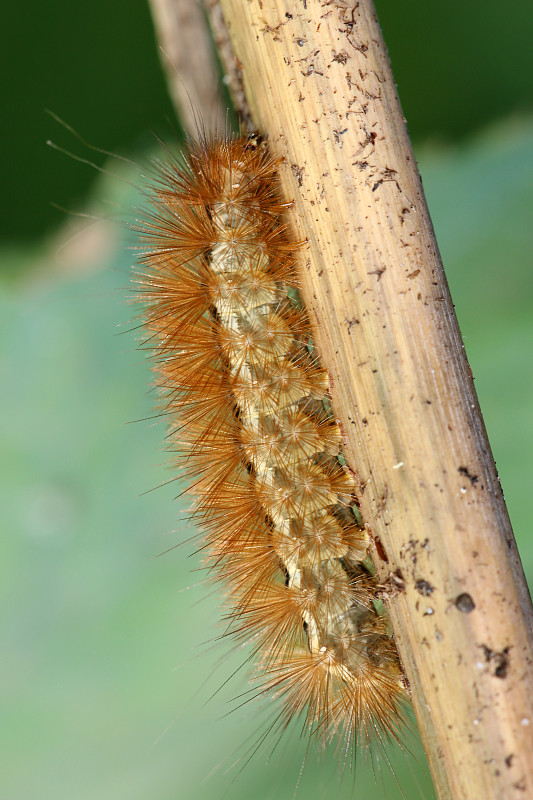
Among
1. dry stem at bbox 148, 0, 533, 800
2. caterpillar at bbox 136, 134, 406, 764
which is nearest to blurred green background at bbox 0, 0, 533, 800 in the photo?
caterpillar at bbox 136, 134, 406, 764

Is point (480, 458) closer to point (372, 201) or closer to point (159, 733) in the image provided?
point (372, 201)

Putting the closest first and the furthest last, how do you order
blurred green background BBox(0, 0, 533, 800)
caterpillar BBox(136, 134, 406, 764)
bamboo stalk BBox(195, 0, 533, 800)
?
bamboo stalk BBox(195, 0, 533, 800) < caterpillar BBox(136, 134, 406, 764) < blurred green background BBox(0, 0, 533, 800)

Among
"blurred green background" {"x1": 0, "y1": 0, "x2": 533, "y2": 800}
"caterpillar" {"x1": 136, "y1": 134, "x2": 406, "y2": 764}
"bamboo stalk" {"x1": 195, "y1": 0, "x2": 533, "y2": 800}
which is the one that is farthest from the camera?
"blurred green background" {"x1": 0, "y1": 0, "x2": 533, "y2": 800}

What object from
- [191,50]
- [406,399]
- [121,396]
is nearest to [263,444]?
[406,399]

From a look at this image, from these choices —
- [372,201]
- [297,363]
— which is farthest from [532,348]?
[372,201]

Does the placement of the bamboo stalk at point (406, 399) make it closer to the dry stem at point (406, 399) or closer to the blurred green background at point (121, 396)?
the dry stem at point (406, 399)

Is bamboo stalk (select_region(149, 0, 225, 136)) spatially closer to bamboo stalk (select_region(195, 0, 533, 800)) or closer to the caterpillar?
the caterpillar
